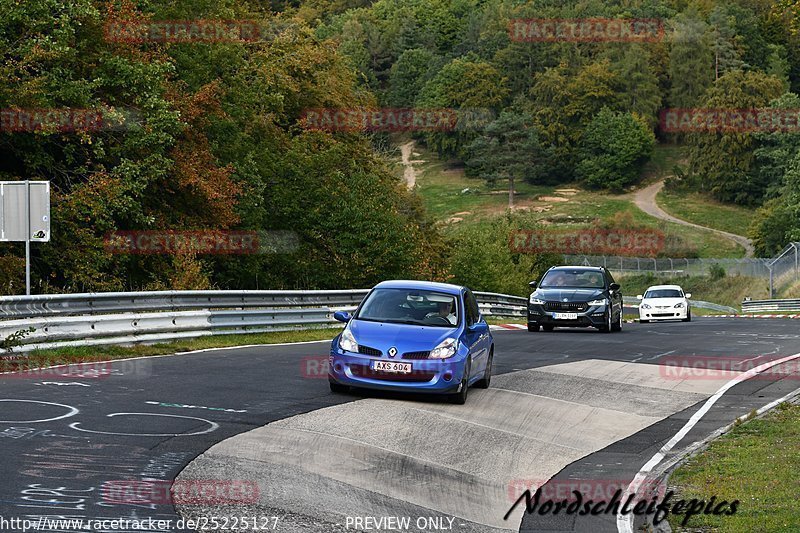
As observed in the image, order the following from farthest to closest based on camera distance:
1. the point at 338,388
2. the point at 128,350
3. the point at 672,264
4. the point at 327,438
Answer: the point at 672,264 < the point at 128,350 < the point at 338,388 < the point at 327,438

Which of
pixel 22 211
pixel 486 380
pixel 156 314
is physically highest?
pixel 22 211

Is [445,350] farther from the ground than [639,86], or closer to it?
closer to it

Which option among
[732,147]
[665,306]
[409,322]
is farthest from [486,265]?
[732,147]

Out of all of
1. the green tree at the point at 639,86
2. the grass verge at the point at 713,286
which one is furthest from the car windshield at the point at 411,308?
the green tree at the point at 639,86

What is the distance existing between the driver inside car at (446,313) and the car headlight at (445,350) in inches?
30.7

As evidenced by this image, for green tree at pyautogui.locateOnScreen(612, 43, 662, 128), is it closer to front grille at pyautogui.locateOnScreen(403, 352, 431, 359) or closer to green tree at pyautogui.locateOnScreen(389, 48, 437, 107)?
green tree at pyautogui.locateOnScreen(389, 48, 437, 107)

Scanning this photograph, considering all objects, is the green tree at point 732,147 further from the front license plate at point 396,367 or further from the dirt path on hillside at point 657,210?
the front license plate at point 396,367

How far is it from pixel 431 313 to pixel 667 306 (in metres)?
29.7

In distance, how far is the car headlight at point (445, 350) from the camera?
14188mm

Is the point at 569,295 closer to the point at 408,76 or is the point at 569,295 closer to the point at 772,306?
the point at 772,306

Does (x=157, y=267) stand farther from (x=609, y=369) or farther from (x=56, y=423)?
(x=56, y=423)

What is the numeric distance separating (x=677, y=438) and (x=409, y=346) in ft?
11.0

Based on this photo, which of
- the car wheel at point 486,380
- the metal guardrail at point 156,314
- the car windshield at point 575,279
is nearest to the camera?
the car wheel at point 486,380

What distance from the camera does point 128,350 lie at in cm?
1948
